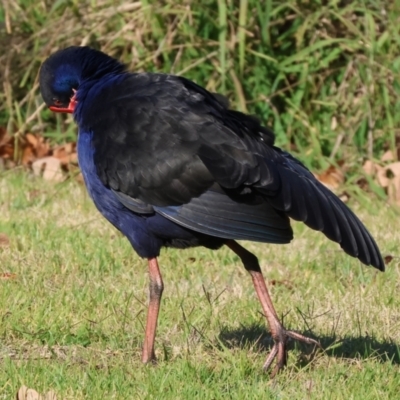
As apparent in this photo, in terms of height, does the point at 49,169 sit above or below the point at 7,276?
below

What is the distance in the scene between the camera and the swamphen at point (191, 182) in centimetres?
390

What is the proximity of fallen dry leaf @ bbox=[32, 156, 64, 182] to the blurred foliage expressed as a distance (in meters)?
0.37

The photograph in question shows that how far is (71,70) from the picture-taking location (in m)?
4.41

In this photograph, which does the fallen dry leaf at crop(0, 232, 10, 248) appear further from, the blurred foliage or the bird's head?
the blurred foliage

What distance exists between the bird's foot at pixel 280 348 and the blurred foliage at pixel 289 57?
3.25 meters

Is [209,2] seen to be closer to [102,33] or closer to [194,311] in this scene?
[102,33]

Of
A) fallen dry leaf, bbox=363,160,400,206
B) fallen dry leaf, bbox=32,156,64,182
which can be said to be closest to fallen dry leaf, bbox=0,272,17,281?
fallen dry leaf, bbox=32,156,64,182

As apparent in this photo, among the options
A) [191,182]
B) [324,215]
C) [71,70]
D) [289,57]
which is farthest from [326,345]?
[289,57]

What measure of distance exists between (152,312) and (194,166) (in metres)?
0.68

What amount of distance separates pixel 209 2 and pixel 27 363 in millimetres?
4239

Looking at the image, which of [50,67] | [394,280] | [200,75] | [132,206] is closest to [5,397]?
[132,206]

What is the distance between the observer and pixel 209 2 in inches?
296

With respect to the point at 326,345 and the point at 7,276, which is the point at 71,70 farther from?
the point at 326,345

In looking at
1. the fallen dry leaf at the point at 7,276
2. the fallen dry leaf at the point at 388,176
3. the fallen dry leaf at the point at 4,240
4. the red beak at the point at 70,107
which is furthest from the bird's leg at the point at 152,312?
the fallen dry leaf at the point at 388,176
